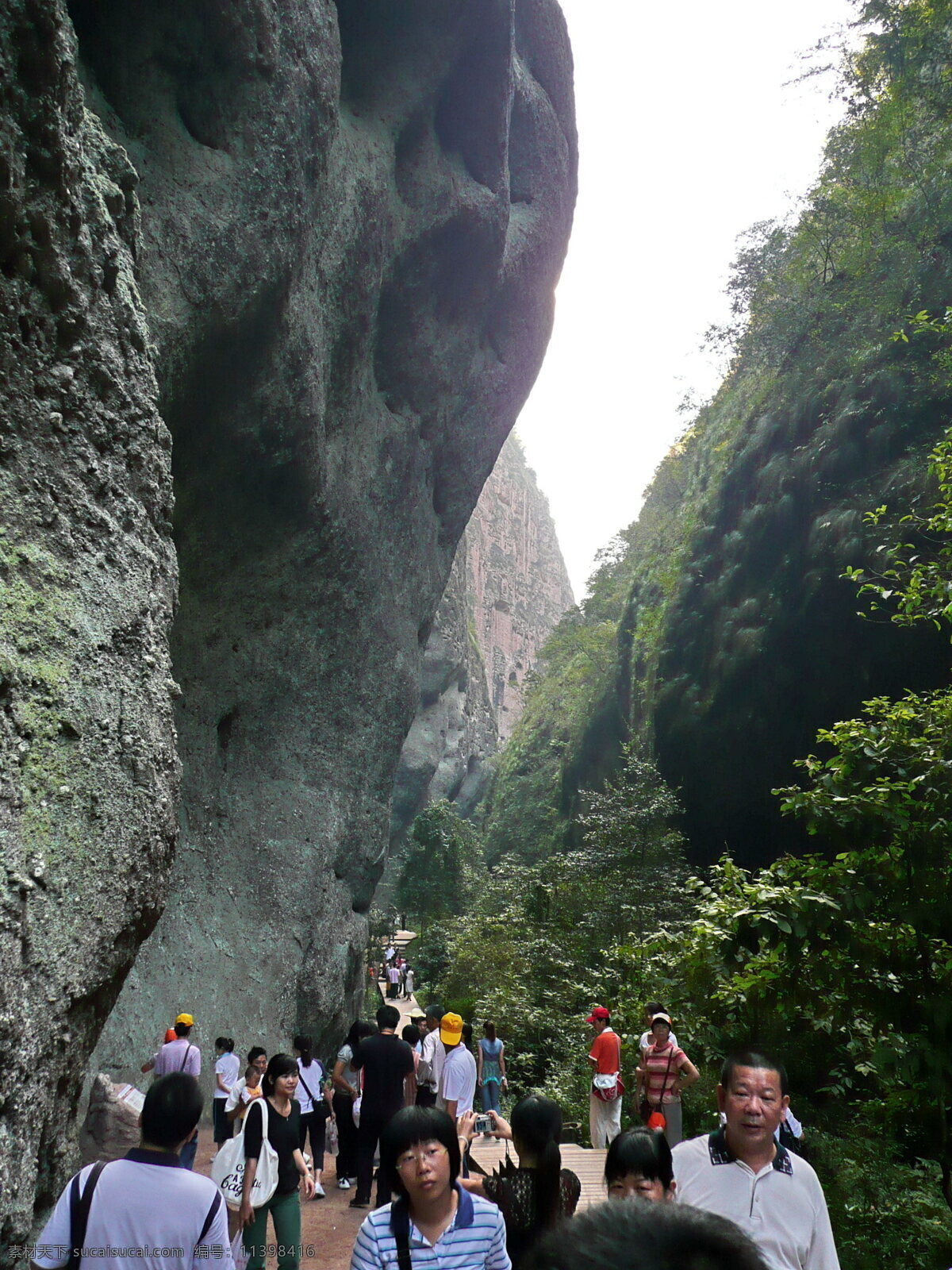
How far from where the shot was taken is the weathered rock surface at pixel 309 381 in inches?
309

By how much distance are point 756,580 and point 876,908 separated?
40.4 feet

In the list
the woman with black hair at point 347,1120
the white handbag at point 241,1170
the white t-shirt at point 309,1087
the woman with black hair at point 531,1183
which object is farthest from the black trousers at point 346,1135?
the woman with black hair at point 531,1183

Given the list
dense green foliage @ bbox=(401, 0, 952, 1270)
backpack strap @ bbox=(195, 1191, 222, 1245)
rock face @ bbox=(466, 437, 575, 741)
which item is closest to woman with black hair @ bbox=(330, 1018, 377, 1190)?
dense green foliage @ bbox=(401, 0, 952, 1270)

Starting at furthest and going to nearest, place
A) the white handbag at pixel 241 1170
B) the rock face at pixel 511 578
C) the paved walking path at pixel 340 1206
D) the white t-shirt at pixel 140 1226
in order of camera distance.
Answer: the rock face at pixel 511 578 → the paved walking path at pixel 340 1206 → the white handbag at pixel 241 1170 → the white t-shirt at pixel 140 1226

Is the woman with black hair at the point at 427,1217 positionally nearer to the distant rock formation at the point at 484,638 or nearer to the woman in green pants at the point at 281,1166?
the woman in green pants at the point at 281,1166

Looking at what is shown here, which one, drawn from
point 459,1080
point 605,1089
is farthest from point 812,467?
point 459,1080

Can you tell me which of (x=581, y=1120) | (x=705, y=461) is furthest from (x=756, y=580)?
(x=581, y=1120)

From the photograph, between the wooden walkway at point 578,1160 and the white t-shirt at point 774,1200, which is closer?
the white t-shirt at point 774,1200

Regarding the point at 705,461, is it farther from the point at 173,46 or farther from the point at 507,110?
the point at 173,46

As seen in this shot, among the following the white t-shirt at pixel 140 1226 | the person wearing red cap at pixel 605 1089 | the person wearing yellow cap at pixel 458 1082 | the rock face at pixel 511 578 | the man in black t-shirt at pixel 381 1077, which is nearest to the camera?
the white t-shirt at pixel 140 1226

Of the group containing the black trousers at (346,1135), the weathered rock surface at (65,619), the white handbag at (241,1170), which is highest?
the weathered rock surface at (65,619)

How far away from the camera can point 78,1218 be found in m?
2.21

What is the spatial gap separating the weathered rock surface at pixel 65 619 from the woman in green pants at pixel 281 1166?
896 mm

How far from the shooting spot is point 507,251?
14.1 metres
